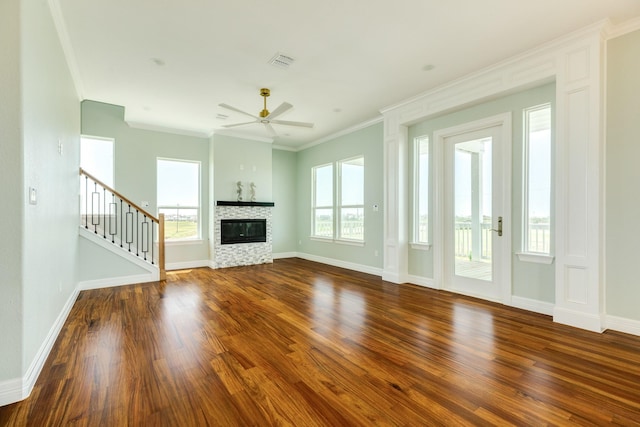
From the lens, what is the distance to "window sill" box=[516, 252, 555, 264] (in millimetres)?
3344

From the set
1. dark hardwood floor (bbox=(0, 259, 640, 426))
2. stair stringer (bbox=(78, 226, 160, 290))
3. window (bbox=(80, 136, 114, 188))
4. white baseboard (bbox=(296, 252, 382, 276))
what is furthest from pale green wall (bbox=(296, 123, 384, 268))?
window (bbox=(80, 136, 114, 188))

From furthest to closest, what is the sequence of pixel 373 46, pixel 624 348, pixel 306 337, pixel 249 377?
pixel 373 46 → pixel 306 337 → pixel 624 348 → pixel 249 377

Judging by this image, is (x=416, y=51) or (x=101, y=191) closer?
(x=416, y=51)

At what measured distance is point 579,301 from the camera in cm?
298

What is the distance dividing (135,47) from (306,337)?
3.59 m

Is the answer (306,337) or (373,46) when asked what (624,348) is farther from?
(373,46)

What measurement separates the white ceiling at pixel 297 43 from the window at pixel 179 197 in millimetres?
1869

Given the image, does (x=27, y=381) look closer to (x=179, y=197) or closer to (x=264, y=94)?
(x=264, y=94)

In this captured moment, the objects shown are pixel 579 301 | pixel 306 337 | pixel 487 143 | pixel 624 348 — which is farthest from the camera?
pixel 487 143

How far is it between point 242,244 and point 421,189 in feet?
13.3

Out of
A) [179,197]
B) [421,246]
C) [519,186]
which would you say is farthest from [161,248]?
[519,186]

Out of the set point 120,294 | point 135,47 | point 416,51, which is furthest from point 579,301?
point 120,294

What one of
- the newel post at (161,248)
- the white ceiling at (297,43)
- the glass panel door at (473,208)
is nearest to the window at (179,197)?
the newel post at (161,248)

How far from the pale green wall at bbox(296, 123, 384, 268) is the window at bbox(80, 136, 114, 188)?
13.8ft
